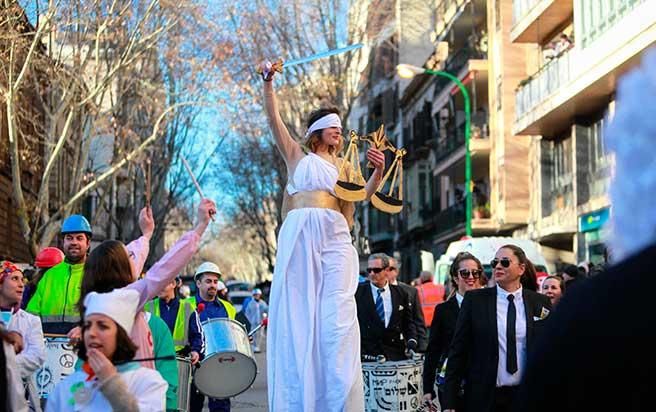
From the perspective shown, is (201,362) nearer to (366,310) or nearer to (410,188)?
(366,310)

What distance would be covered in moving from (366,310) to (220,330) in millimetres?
1594

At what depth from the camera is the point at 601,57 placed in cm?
2706

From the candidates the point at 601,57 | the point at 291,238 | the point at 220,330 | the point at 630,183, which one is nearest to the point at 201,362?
the point at 220,330

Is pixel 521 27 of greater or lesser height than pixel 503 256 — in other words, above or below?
above

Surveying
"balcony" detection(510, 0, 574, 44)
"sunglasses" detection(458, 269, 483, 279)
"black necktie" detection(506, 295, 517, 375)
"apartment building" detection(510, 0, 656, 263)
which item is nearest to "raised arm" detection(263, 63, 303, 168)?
"black necktie" detection(506, 295, 517, 375)

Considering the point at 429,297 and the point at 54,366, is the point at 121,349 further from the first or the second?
the point at 429,297

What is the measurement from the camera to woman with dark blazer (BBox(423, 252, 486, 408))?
9367mm

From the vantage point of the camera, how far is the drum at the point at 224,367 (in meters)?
10.4

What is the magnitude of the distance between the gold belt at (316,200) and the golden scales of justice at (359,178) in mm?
95

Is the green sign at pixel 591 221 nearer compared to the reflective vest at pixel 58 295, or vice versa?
the reflective vest at pixel 58 295

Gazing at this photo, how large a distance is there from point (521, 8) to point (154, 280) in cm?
3208

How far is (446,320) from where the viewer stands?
32.9 ft

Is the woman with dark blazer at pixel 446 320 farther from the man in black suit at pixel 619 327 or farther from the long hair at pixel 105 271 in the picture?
the man in black suit at pixel 619 327

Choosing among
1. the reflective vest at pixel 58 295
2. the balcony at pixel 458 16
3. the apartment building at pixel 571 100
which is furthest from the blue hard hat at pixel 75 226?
the balcony at pixel 458 16
